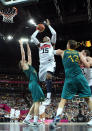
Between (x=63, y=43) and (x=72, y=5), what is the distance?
601 cm

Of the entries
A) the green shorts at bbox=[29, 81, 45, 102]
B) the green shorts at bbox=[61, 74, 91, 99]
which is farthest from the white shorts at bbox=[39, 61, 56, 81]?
the green shorts at bbox=[61, 74, 91, 99]

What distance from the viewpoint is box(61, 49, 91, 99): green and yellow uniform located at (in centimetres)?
410

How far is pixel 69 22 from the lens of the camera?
637 inches

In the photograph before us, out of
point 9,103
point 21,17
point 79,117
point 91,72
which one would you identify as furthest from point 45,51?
point 9,103

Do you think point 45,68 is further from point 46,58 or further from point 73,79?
point 73,79

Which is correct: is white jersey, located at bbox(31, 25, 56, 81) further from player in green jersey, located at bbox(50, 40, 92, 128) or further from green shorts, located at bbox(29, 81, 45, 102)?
player in green jersey, located at bbox(50, 40, 92, 128)

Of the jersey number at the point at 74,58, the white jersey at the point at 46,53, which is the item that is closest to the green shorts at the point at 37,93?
the white jersey at the point at 46,53

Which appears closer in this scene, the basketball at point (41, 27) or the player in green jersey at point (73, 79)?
the player in green jersey at point (73, 79)

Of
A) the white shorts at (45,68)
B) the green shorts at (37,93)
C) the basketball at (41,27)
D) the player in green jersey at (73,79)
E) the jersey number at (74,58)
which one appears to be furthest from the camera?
the basketball at (41,27)

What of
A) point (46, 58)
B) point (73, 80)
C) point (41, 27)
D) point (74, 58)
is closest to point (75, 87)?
point (73, 80)

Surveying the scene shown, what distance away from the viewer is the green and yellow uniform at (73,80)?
410 cm

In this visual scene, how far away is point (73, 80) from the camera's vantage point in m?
4.11

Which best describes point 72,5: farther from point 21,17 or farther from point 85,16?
point 21,17

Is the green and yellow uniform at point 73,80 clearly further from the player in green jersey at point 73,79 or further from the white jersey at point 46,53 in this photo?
the white jersey at point 46,53
